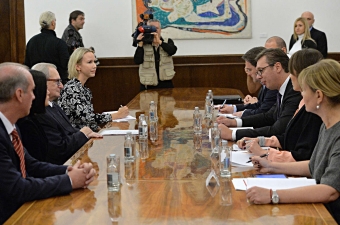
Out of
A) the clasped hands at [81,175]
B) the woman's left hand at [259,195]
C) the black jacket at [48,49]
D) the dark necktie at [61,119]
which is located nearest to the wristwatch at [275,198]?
the woman's left hand at [259,195]

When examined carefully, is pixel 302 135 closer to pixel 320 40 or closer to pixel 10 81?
pixel 10 81

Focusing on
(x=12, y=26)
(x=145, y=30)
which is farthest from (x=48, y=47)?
(x=12, y=26)

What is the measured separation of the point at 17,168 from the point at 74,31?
21.0ft

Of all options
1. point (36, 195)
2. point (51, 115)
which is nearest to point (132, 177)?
point (36, 195)

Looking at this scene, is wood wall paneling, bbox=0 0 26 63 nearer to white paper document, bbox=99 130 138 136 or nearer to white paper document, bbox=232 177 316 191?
white paper document, bbox=99 130 138 136

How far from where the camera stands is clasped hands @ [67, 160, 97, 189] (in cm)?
267

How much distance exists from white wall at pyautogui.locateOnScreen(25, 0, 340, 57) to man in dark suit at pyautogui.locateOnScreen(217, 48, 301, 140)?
Answer: 16.2 feet

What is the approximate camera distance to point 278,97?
4.49 metres

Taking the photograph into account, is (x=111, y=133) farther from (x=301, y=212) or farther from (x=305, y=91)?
(x=301, y=212)

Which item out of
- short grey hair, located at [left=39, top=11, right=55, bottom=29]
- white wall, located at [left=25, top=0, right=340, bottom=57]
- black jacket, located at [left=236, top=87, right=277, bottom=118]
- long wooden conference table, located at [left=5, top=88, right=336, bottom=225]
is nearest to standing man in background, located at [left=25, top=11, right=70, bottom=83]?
short grey hair, located at [left=39, top=11, right=55, bottom=29]

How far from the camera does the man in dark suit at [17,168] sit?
2.53m

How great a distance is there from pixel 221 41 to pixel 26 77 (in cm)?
713

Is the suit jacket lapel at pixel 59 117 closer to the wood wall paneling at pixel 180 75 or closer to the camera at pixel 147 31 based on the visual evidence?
the camera at pixel 147 31

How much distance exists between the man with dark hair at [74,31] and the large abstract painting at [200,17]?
3.24 feet
